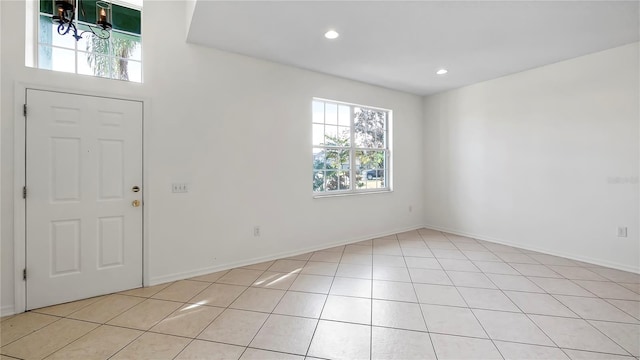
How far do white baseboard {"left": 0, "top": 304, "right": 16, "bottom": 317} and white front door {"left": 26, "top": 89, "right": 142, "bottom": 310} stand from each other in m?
0.11

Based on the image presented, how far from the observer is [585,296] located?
2547 millimetres

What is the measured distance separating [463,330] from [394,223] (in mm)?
3054

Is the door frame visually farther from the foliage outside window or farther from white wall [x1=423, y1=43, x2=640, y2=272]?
white wall [x1=423, y1=43, x2=640, y2=272]

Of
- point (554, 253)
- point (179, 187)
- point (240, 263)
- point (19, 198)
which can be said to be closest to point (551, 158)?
point (554, 253)

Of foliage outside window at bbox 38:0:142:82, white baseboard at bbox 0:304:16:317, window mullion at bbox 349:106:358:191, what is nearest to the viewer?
white baseboard at bbox 0:304:16:317

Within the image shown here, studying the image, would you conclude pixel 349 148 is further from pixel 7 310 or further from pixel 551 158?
pixel 7 310

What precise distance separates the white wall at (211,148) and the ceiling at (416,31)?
1.08ft

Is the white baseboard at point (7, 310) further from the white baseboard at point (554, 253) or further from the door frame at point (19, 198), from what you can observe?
the white baseboard at point (554, 253)

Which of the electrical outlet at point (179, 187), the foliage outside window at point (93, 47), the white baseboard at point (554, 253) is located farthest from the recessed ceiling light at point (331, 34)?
the white baseboard at point (554, 253)

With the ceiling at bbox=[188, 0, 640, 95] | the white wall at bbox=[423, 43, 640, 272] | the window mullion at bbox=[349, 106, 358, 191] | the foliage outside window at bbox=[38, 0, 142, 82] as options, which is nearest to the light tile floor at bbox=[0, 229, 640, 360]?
the white wall at bbox=[423, 43, 640, 272]

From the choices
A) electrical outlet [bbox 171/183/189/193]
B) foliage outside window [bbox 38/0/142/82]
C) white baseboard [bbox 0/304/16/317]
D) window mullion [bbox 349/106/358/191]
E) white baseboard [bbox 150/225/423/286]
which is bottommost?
white baseboard [bbox 0/304/16/317]

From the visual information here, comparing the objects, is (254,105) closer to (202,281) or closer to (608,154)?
(202,281)

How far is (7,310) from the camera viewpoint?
7.46 ft

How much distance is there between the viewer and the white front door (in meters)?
2.37
